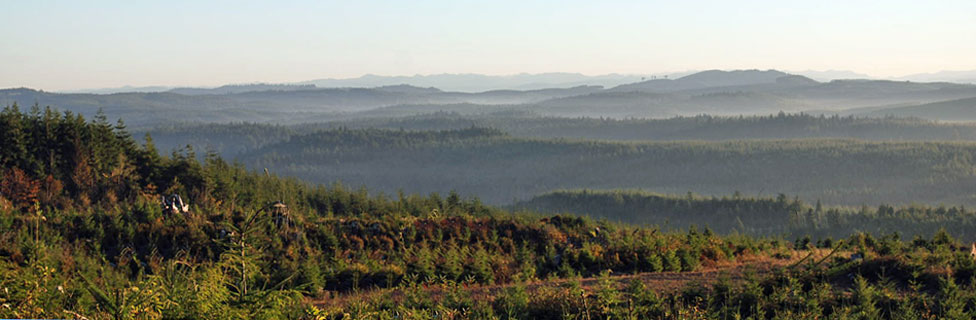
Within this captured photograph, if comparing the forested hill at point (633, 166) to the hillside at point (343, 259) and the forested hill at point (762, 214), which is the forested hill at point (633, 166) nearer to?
the forested hill at point (762, 214)

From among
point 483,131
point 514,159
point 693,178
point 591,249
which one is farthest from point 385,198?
point 483,131

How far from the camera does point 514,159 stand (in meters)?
164

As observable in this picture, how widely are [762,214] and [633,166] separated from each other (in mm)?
68322

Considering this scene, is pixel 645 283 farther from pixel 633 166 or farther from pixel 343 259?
pixel 633 166

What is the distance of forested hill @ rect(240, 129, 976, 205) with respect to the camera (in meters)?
116

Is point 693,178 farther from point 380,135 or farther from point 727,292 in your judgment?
point 727,292

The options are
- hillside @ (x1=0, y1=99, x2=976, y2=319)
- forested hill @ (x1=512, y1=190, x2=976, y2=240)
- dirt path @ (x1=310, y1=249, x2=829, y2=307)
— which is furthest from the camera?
forested hill @ (x1=512, y1=190, x2=976, y2=240)

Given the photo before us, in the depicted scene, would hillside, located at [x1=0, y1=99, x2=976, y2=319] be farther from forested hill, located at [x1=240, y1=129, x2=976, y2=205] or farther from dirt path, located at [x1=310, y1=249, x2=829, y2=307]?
forested hill, located at [x1=240, y1=129, x2=976, y2=205]

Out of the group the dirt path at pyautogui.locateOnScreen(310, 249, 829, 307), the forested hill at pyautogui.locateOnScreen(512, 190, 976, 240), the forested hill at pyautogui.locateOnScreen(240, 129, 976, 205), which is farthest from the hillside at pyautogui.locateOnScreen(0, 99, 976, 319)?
the forested hill at pyautogui.locateOnScreen(240, 129, 976, 205)

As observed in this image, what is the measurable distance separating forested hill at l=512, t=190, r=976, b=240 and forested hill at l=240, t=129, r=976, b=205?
19995mm

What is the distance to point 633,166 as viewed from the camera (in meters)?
Answer: 146

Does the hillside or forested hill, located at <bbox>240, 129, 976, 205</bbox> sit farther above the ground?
the hillside

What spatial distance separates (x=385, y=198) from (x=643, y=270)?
78.5ft

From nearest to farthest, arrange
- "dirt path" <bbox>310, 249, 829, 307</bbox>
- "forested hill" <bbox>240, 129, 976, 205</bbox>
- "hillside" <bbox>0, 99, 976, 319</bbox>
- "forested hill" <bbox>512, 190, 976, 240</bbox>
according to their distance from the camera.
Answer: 1. "hillside" <bbox>0, 99, 976, 319</bbox>
2. "dirt path" <bbox>310, 249, 829, 307</bbox>
3. "forested hill" <bbox>512, 190, 976, 240</bbox>
4. "forested hill" <bbox>240, 129, 976, 205</bbox>
